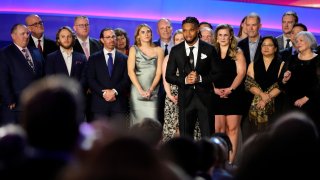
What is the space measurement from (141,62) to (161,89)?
19.0 inches

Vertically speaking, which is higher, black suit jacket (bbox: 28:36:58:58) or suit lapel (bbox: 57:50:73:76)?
black suit jacket (bbox: 28:36:58:58)

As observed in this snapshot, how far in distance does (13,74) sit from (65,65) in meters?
0.64

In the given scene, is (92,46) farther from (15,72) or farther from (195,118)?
(195,118)

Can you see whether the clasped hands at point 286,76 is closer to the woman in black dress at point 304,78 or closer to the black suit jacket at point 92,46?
the woman in black dress at point 304,78

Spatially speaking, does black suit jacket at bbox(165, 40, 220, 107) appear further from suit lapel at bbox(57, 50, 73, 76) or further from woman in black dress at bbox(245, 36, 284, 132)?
suit lapel at bbox(57, 50, 73, 76)

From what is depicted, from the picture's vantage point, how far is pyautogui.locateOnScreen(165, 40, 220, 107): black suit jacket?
725cm

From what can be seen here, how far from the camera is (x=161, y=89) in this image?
8148mm

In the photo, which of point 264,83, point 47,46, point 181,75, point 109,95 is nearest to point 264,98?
point 264,83

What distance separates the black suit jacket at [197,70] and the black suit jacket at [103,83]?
695mm

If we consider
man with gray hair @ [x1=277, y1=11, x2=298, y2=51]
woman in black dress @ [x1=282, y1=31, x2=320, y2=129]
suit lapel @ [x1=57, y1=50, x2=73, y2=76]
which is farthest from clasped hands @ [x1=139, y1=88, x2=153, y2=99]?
man with gray hair @ [x1=277, y1=11, x2=298, y2=51]

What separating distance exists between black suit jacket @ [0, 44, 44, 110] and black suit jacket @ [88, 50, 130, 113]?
28.8 inches

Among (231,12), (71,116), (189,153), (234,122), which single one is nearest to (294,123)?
(189,153)

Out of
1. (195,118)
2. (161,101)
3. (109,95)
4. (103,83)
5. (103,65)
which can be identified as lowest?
(195,118)

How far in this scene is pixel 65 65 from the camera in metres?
7.70
